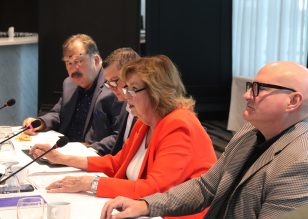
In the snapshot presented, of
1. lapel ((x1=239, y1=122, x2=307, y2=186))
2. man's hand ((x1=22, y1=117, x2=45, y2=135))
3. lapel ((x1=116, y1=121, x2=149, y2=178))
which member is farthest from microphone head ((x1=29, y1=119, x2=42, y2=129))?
lapel ((x1=239, y1=122, x2=307, y2=186))

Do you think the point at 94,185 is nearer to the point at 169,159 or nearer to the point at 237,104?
the point at 169,159

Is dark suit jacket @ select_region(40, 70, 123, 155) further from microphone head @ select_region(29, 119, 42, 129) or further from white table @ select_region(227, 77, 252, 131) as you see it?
white table @ select_region(227, 77, 252, 131)

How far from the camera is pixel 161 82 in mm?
2469

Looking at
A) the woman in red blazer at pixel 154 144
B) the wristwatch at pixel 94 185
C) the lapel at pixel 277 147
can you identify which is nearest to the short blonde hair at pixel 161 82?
the woman in red blazer at pixel 154 144

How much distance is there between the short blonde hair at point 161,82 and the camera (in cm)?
246

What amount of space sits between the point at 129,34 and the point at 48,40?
3.26 ft

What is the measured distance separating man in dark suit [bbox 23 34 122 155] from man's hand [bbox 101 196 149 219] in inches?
66.7

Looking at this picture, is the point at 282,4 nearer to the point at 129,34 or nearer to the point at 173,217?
the point at 129,34

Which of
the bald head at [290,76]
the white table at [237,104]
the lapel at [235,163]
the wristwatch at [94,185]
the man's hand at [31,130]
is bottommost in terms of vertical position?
the white table at [237,104]

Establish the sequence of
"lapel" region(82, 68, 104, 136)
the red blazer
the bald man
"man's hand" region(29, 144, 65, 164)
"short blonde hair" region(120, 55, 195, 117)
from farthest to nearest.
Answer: "lapel" region(82, 68, 104, 136)
"man's hand" region(29, 144, 65, 164)
"short blonde hair" region(120, 55, 195, 117)
the red blazer
the bald man

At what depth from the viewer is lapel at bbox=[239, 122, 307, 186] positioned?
1.83m

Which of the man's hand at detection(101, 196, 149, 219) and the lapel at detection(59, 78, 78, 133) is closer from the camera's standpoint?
the man's hand at detection(101, 196, 149, 219)

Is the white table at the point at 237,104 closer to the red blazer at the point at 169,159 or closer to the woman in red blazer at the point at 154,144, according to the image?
the woman in red blazer at the point at 154,144

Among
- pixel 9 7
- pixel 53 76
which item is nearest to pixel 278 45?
pixel 53 76
